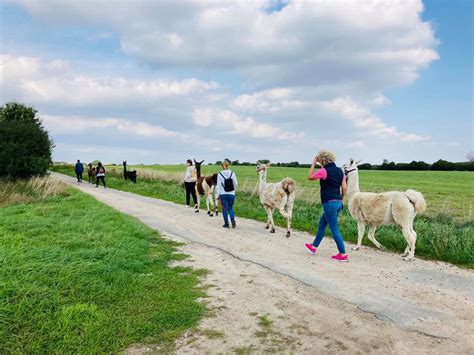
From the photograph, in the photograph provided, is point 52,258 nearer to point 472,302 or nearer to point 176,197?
point 472,302

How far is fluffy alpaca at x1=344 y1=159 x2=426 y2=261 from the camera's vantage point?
789 centimetres

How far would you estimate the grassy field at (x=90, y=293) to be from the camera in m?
4.10

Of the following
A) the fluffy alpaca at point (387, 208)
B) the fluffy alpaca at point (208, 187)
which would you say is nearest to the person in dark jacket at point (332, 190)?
the fluffy alpaca at point (387, 208)

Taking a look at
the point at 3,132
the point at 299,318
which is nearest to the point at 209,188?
the point at 299,318

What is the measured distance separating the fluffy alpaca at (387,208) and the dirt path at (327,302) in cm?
59

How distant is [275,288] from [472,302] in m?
3.22

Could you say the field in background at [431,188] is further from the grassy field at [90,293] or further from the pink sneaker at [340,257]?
the grassy field at [90,293]

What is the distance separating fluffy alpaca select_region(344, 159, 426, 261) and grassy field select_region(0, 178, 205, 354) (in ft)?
15.4

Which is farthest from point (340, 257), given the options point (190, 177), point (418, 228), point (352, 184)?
point (190, 177)

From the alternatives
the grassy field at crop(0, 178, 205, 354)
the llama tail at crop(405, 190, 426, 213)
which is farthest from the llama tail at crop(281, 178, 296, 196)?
the grassy field at crop(0, 178, 205, 354)

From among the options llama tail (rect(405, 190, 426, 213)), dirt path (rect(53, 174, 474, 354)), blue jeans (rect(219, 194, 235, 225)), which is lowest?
dirt path (rect(53, 174, 474, 354))

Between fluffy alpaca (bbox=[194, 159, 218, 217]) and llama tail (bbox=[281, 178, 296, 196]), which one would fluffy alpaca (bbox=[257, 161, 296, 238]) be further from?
fluffy alpaca (bbox=[194, 159, 218, 217])

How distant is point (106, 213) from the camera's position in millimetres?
12312

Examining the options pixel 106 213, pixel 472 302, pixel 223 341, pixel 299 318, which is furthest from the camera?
pixel 106 213
